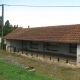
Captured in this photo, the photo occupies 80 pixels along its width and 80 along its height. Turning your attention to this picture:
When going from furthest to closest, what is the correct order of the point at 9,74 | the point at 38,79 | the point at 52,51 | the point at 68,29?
the point at 52,51
the point at 68,29
the point at 9,74
the point at 38,79

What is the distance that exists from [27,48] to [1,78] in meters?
15.7

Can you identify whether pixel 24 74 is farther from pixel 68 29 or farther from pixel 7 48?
pixel 7 48

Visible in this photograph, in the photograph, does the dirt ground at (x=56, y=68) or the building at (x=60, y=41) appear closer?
the dirt ground at (x=56, y=68)

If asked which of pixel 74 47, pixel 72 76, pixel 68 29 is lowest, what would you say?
pixel 72 76

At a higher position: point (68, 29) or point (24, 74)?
point (68, 29)

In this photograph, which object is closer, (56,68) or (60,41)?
(56,68)

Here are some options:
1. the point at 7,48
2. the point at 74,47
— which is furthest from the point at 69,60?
the point at 7,48

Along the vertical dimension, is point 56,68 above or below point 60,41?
below

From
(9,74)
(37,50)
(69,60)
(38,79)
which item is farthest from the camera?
(37,50)

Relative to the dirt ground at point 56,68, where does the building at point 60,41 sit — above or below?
above

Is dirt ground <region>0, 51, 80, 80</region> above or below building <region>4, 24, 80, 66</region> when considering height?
below

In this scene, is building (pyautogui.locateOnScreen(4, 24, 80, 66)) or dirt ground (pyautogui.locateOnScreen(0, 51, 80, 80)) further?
building (pyautogui.locateOnScreen(4, 24, 80, 66))

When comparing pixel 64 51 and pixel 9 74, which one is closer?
pixel 9 74

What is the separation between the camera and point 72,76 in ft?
38.1
